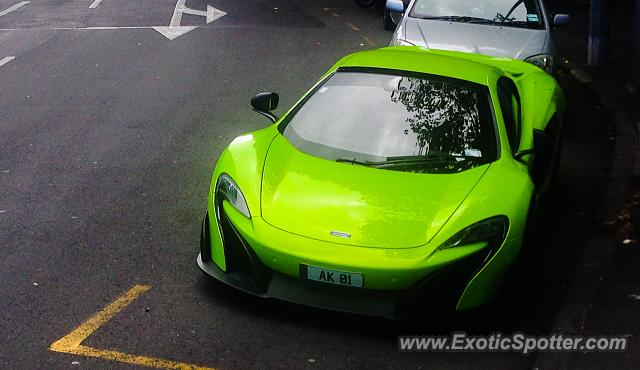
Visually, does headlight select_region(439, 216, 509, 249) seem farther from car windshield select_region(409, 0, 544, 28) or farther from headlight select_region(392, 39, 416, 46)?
car windshield select_region(409, 0, 544, 28)

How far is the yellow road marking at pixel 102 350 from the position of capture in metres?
5.98

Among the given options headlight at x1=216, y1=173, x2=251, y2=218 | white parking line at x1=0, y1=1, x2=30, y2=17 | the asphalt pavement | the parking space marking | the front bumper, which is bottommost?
white parking line at x1=0, y1=1, x2=30, y2=17

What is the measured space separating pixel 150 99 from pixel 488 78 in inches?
238

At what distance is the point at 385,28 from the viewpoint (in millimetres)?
17859

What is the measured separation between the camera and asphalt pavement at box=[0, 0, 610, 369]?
6270 mm

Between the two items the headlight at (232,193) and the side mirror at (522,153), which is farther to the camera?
the side mirror at (522,153)

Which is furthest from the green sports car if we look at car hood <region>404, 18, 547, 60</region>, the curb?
car hood <region>404, 18, 547, 60</region>

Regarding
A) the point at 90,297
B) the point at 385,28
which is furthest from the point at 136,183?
the point at 385,28

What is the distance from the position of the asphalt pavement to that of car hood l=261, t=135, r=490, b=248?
58 cm

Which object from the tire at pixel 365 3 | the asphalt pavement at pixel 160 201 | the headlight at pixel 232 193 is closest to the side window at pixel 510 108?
A: the asphalt pavement at pixel 160 201

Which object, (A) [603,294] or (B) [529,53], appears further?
(B) [529,53]

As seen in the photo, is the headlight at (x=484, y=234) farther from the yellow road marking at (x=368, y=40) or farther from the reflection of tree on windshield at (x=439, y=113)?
the yellow road marking at (x=368, y=40)

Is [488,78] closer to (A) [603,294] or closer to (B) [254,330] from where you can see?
(A) [603,294]

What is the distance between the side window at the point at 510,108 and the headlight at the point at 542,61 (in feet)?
9.00
